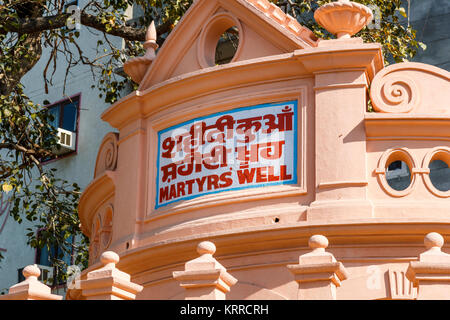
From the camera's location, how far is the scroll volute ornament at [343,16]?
12.0 meters

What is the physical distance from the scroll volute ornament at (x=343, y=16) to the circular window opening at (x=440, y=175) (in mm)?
10192

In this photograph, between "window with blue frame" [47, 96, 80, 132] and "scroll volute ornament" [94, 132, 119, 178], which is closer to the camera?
"scroll volute ornament" [94, 132, 119, 178]

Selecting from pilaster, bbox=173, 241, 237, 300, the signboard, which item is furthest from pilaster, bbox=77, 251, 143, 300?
the signboard

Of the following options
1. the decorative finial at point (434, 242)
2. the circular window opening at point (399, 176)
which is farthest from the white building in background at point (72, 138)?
the decorative finial at point (434, 242)

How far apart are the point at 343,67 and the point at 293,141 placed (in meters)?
1.06

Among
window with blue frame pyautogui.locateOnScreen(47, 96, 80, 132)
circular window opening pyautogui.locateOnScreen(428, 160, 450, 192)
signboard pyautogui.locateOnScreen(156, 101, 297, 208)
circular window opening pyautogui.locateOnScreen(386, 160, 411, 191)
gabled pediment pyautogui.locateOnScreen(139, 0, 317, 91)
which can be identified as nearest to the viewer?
signboard pyautogui.locateOnScreen(156, 101, 297, 208)

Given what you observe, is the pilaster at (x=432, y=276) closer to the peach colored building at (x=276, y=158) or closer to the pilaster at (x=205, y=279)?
the peach colored building at (x=276, y=158)

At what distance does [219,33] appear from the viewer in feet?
43.5

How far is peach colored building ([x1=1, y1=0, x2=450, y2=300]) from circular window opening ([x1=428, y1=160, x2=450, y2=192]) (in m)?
9.96

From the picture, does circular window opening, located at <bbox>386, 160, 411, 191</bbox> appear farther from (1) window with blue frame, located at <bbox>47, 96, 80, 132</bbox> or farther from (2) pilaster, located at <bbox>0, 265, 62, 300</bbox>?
(2) pilaster, located at <bbox>0, 265, 62, 300</bbox>

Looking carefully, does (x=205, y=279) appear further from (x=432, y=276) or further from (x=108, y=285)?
(x=432, y=276)

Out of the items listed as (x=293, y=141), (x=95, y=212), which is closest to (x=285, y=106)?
(x=293, y=141)

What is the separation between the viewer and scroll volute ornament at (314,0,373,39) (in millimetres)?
12016
